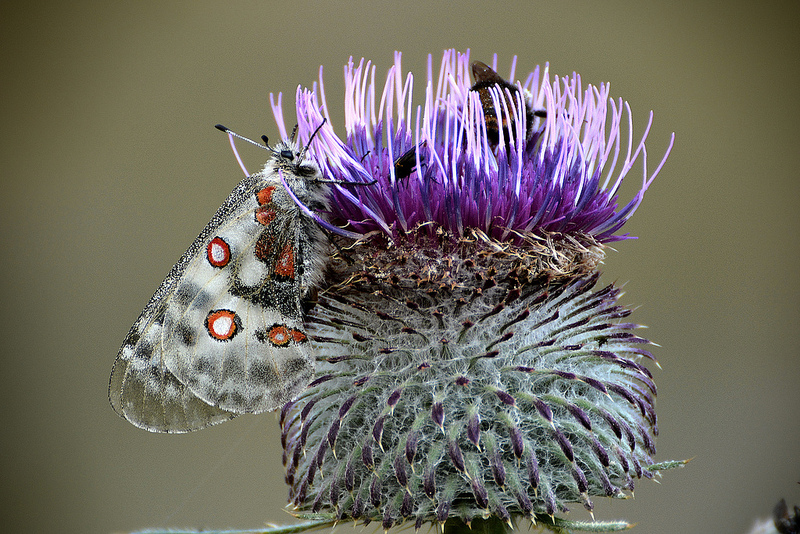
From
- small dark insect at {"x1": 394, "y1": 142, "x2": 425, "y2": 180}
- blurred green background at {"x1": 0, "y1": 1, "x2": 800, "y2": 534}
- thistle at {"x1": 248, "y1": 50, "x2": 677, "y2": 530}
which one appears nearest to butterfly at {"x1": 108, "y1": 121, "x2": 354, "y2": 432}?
thistle at {"x1": 248, "y1": 50, "x2": 677, "y2": 530}

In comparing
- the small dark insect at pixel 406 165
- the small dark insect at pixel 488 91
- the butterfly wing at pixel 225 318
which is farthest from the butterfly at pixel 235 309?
the small dark insect at pixel 488 91

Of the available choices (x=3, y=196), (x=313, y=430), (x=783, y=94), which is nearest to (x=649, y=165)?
(x=783, y=94)

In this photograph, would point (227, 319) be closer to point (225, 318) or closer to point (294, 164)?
point (225, 318)

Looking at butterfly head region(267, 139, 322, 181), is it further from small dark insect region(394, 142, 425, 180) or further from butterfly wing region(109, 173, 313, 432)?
small dark insect region(394, 142, 425, 180)

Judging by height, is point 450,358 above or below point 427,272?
below

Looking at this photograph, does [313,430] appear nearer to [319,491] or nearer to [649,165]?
[319,491]

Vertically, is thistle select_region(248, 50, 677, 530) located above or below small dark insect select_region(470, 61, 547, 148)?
below

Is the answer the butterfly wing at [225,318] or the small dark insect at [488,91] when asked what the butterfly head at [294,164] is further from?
the small dark insect at [488,91]

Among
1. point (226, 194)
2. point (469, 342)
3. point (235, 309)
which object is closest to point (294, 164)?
point (235, 309)
